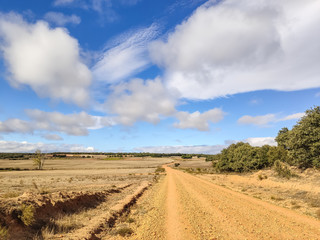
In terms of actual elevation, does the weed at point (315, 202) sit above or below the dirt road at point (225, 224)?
below

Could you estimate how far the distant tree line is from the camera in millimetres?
25641

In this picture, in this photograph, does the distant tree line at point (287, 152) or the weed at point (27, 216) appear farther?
the distant tree line at point (287, 152)

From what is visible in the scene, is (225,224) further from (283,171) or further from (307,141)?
(283,171)

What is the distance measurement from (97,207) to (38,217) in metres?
5.35

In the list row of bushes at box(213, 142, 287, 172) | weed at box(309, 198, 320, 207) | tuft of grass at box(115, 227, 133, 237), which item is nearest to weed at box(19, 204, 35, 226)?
tuft of grass at box(115, 227, 133, 237)

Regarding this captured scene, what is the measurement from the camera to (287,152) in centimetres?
3338

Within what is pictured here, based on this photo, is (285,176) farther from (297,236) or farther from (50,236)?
(50,236)

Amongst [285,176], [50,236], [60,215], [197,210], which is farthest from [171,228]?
[285,176]

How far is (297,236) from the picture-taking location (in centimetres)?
840

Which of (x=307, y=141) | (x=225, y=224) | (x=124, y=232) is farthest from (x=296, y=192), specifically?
(x=124, y=232)

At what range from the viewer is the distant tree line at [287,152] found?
84.1 ft

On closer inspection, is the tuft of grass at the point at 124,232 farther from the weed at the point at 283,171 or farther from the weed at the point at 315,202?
the weed at the point at 283,171

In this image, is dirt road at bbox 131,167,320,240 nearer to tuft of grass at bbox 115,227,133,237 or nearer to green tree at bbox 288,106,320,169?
tuft of grass at bbox 115,227,133,237

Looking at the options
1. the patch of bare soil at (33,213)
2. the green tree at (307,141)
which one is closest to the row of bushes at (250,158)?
the green tree at (307,141)
